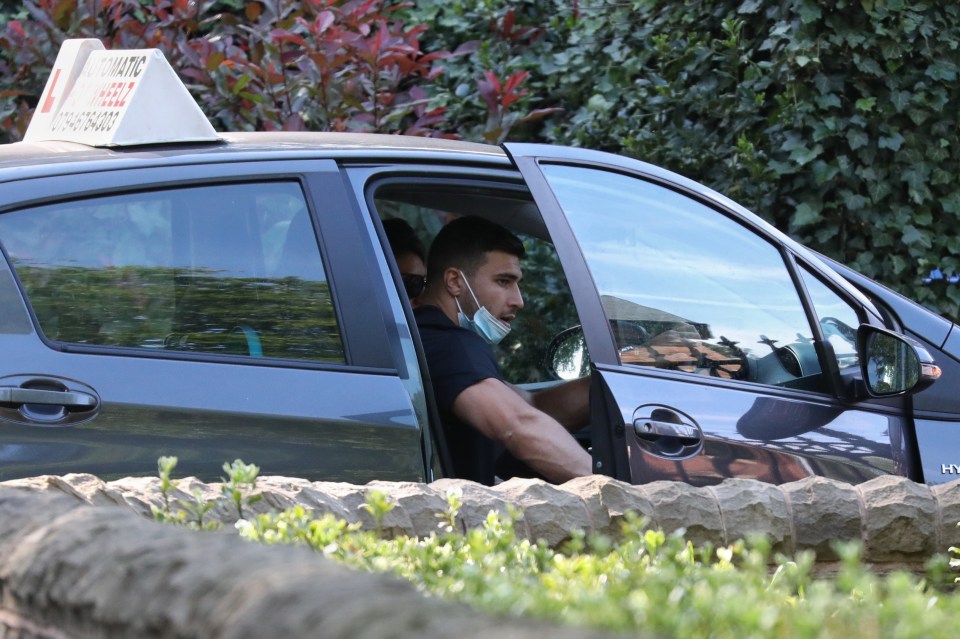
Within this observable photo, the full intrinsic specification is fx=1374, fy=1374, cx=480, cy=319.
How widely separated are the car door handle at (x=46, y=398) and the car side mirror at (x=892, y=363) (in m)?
2.08

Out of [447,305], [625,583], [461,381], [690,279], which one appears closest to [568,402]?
[447,305]

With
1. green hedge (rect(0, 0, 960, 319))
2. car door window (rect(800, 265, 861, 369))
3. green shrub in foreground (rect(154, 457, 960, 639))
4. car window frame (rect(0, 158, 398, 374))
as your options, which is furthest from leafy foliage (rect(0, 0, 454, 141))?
green shrub in foreground (rect(154, 457, 960, 639))

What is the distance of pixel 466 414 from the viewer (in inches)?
154

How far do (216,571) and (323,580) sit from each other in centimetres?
15

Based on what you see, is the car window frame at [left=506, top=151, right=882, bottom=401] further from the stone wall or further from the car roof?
the stone wall

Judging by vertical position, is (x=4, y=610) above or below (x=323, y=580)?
below

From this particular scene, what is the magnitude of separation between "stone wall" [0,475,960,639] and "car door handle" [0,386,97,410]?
40 cm

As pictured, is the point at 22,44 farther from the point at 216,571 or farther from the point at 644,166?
the point at 216,571

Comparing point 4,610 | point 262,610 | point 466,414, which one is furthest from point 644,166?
point 262,610

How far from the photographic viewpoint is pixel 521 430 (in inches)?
153

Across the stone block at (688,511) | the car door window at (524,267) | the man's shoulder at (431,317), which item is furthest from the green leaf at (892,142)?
the stone block at (688,511)

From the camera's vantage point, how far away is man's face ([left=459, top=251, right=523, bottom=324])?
444cm

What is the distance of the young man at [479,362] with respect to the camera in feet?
12.8

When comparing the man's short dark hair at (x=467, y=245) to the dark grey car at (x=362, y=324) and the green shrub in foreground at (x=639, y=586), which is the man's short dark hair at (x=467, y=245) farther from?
the green shrub in foreground at (x=639, y=586)
